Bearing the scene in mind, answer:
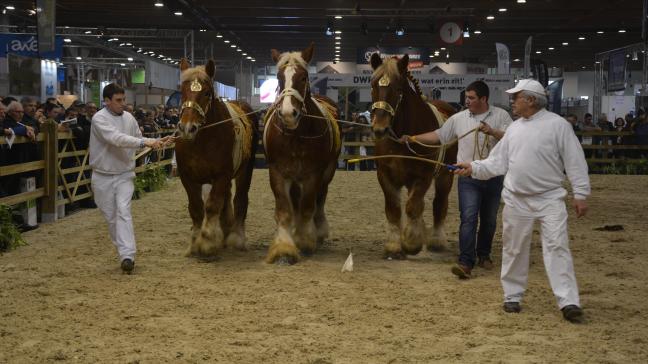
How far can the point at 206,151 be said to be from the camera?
784cm

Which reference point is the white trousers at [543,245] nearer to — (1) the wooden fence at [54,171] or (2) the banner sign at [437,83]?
(1) the wooden fence at [54,171]

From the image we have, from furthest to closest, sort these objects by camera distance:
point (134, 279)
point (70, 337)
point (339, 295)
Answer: point (134, 279), point (339, 295), point (70, 337)

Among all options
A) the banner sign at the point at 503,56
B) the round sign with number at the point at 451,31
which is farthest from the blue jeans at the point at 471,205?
the round sign with number at the point at 451,31

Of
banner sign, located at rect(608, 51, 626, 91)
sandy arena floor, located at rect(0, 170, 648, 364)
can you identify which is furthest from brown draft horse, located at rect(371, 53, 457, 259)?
banner sign, located at rect(608, 51, 626, 91)

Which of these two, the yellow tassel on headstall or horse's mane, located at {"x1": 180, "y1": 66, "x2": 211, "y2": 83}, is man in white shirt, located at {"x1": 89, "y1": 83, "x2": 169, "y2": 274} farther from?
the yellow tassel on headstall

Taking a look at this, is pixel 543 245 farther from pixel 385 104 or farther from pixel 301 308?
pixel 385 104

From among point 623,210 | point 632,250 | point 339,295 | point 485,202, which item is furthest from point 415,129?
point 623,210

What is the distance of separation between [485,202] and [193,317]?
126 inches

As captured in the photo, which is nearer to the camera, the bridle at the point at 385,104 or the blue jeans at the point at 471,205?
the blue jeans at the point at 471,205

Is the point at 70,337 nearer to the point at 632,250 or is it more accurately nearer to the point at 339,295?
the point at 339,295

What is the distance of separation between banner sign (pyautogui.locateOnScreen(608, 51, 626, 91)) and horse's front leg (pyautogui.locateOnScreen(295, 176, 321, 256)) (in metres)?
22.9

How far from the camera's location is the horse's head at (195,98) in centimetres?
739

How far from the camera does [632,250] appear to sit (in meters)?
8.92

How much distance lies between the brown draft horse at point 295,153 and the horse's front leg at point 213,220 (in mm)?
539
